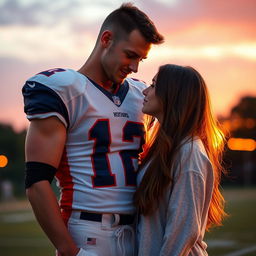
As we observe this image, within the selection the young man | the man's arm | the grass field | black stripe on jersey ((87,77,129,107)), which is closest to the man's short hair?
the young man

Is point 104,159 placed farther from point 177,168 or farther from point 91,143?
point 177,168

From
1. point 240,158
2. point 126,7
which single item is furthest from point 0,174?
point 126,7

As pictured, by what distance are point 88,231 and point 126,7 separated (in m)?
1.26

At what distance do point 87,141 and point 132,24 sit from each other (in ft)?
Result: 2.21

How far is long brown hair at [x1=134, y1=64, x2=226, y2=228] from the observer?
115 inches

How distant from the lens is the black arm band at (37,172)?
279 centimetres

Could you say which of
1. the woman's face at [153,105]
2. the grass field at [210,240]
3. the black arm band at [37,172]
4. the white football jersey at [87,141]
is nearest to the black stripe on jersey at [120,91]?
the white football jersey at [87,141]

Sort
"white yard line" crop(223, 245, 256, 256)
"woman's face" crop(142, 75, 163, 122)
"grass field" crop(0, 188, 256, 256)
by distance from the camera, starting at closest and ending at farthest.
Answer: "woman's face" crop(142, 75, 163, 122) → "white yard line" crop(223, 245, 256, 256) → "grass field" crop(0, 188, 256, 256)

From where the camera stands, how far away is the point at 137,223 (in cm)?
305

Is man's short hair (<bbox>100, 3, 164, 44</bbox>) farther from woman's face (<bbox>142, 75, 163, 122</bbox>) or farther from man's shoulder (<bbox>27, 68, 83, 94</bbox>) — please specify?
man's shoulder (<bbox>27, 68, 83, 94</bbox>)

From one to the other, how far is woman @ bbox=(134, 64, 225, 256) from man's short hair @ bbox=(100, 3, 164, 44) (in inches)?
7.1

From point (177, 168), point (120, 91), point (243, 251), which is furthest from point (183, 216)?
point (243, 251)

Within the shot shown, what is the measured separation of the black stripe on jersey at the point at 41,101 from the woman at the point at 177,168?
1.61 feet

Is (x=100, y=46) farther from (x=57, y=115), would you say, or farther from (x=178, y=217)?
(x=178, y=217)
